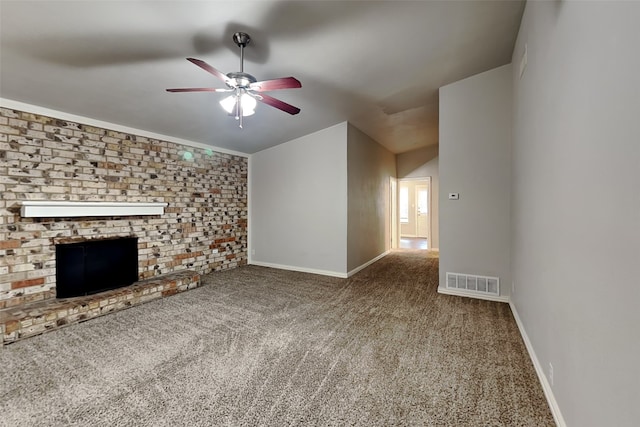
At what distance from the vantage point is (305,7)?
204 centimetres

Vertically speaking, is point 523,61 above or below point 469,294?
above

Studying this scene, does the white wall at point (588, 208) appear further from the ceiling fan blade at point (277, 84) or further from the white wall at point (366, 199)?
the white wall at point (366, 199)

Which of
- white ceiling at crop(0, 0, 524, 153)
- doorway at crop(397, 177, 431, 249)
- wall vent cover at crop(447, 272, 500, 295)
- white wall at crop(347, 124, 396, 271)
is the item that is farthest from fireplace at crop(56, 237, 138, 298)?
doorway at crop(397, 177, 431, 249)

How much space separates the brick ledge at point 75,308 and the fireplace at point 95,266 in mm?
149

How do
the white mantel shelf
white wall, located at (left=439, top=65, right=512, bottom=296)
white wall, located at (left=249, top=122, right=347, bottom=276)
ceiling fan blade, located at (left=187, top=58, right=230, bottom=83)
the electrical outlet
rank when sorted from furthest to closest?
white wall, located at (left=249, top=122, right=347, bottom=276) → white wall, located at (left=439, top=65, right=512, bottom=296) → the white mantel shelf → the electrical outlet → ceiling fan blade, located at (left=187, top=58, right=230, bottom=83)

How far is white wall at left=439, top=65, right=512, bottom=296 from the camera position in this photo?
3.36m

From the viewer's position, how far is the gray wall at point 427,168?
281 inches

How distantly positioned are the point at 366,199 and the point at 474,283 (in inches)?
97.6

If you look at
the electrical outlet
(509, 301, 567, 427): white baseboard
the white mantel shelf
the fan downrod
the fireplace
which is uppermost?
the fan downrod

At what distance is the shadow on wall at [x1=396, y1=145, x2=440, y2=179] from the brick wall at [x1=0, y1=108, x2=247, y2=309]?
4.55 meters

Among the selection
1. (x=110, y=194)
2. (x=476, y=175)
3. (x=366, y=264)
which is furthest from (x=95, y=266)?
(x=476, y=175)

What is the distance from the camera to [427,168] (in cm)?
727

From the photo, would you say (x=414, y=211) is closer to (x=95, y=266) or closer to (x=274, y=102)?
(x=274, y=102)

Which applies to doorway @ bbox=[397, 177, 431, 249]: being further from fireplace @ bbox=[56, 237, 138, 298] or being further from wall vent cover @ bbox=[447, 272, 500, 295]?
fireplace @ bbox=[56, 237, 138, 298]
